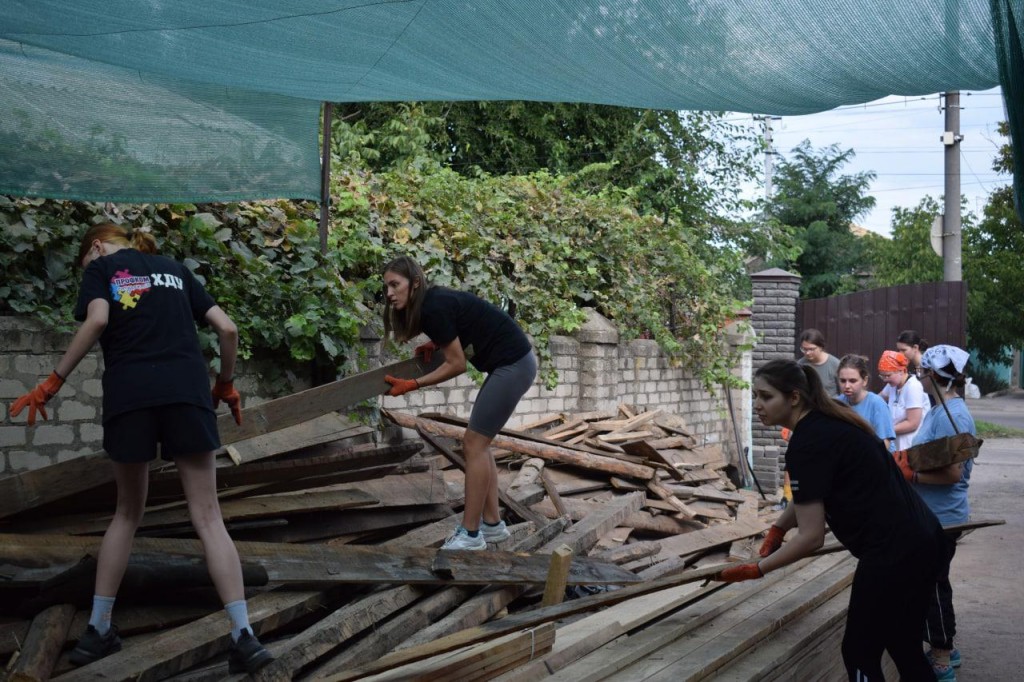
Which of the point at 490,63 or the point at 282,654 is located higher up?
the point at 490,63

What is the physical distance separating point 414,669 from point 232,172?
3.77 meters

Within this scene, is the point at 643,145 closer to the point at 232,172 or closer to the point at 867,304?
the point at 867,304

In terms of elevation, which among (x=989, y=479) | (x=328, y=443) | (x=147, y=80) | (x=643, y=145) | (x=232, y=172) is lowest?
(x=989, y=479)

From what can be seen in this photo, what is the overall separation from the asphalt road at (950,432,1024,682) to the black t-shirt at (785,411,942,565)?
228 centimetres

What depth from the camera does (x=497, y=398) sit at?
5.73 m

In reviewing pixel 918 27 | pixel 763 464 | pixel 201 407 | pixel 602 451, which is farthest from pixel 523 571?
pixel 763 464

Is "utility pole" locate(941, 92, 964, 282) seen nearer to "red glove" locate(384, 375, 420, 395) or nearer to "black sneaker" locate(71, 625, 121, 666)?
"red glove" locate(384, 375, 420, 395)

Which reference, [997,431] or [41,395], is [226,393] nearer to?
[41,395]

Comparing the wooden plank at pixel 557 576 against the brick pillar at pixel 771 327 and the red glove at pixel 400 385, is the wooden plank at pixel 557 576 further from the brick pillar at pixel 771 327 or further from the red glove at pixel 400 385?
the brick pillar at pixel 771 327

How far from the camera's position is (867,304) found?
13.9 m

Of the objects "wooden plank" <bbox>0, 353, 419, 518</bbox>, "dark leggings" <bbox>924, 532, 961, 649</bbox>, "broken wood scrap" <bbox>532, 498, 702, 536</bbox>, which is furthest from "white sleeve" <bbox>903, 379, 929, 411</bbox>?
"wooden plank" <bbox>0, 353, 419, 518</bbox>

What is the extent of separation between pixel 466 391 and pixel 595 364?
2027mm

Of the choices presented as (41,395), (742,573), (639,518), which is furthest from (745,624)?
(639,518)

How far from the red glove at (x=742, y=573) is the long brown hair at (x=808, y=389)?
0.65 m
